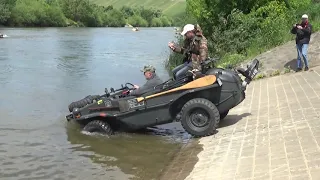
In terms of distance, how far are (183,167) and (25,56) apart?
79.2ft

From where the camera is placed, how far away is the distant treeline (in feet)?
280

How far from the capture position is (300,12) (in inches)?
904

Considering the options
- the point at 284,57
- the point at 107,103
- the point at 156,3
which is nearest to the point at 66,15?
the point at 156,3

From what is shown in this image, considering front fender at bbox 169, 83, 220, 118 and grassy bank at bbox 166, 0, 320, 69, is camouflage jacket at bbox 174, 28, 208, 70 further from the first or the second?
grassy bank at bbox 166, 0, 320, 69

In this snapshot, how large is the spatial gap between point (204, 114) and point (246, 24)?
1270 centimetres

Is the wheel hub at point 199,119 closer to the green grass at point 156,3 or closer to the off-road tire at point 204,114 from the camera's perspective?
the off-road tire at point 204,114

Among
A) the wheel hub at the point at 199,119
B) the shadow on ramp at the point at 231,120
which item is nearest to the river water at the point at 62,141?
the wheel hub at the point at 199,119

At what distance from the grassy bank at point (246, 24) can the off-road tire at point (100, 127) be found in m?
8.87

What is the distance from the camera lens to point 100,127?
9.61 m

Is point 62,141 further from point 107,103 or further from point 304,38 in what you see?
point 304,38

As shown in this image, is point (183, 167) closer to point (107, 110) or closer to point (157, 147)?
point (157, 147)

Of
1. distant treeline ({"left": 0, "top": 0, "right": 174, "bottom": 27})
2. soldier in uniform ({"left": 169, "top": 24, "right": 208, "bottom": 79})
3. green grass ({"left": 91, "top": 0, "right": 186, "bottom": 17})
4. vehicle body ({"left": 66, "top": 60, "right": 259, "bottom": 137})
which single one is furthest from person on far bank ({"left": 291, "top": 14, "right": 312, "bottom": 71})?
green grass ({"left": 91, "top": 0, "right": 186, "bottom": 17})

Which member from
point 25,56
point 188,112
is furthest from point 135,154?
point 25,56

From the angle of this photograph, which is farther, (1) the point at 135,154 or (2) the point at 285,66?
(2) the point at 285,66
